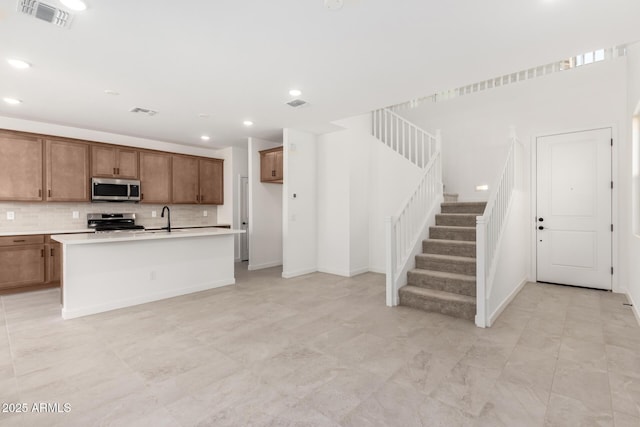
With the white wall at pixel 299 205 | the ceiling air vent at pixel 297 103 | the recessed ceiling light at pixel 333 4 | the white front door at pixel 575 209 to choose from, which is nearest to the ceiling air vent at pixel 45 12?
the recessed ceiling light at pixel 333 4

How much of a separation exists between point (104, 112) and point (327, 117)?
335cm

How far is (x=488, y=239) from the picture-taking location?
3512 millimetres

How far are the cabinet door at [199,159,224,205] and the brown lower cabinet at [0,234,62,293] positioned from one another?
2791 mm

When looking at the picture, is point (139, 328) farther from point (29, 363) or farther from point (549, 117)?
point (549, 117)

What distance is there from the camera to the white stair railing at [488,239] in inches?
133

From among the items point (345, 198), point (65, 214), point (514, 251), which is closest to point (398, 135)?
point (345, 198)

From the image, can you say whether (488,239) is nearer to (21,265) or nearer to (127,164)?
(127,164)

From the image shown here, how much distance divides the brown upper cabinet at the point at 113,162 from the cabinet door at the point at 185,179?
2.46 ft

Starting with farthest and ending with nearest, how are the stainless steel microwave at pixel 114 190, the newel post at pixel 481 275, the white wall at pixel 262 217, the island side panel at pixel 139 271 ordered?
the white wall at pixel 262 217
the stainless steel microwave at pixel 114 190
the island side panel at pixel 139 271
the newel post at pixel 481 275

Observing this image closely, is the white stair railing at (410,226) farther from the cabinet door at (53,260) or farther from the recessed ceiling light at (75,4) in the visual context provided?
the cabinet door at (53,260)

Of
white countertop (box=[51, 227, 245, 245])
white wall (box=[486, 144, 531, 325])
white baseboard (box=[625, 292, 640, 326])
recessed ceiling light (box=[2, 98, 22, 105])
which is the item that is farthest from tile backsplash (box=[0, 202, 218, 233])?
white baseboard (box=[625, 292, 640, 326])

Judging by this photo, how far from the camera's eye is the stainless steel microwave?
18.2 feet

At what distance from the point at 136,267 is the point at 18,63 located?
253cm

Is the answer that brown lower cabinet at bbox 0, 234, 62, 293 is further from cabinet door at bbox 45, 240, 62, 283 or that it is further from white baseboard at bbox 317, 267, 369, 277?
white baseboard at bbox 317, 267, 369, 277
